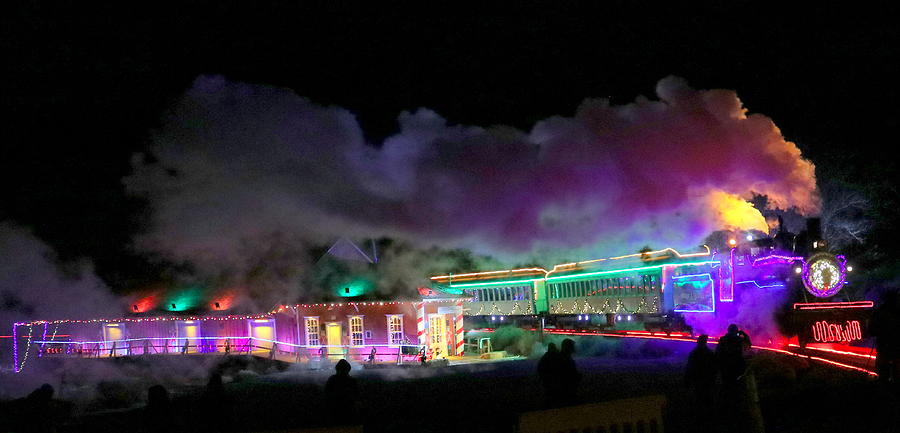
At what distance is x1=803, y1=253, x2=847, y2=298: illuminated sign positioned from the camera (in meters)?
18.4

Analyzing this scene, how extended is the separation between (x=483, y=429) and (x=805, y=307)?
1160 centimetres

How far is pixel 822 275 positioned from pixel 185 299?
2527 cm

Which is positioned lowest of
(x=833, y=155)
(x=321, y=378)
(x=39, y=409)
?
(x=321, y=378)

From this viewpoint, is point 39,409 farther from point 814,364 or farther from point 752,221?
point 752,221

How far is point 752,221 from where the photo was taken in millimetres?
22391

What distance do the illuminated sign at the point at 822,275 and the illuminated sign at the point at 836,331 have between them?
89 cm

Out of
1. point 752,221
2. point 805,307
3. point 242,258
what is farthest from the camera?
point 242,258

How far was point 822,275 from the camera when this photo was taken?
60.7ft

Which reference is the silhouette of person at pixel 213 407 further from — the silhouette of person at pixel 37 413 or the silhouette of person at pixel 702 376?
the silhouette of person at pixel 702 376

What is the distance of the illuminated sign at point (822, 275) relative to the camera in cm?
1841

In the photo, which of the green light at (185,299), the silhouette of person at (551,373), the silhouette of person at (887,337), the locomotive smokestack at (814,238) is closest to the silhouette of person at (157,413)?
the silhouette of person at (551,373)

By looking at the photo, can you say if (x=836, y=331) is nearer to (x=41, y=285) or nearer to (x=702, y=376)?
(x=702, y=376)

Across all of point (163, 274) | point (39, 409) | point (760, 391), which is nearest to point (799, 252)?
point (760, 391)

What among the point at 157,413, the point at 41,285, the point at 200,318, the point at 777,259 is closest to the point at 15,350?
the point at 41,285
